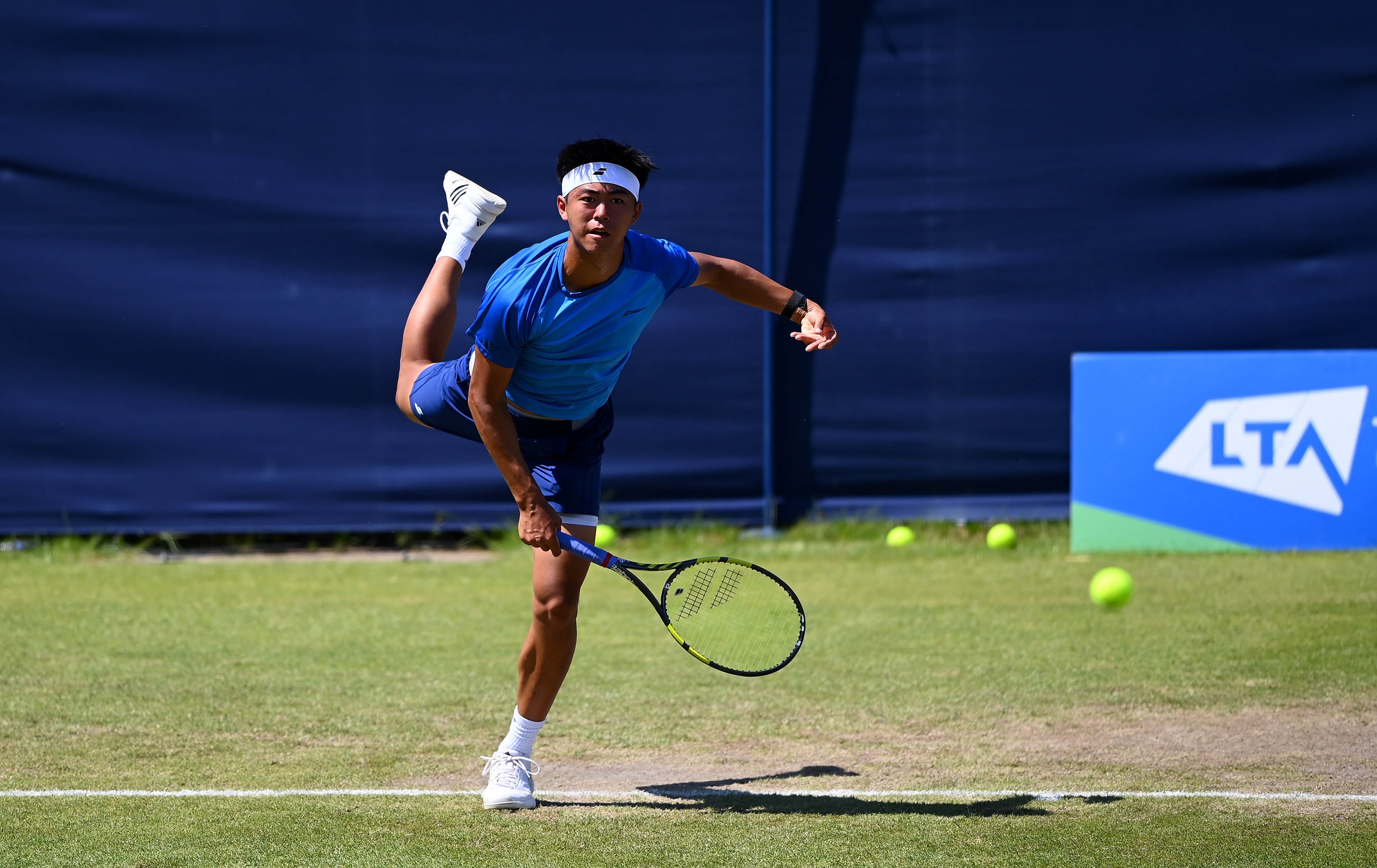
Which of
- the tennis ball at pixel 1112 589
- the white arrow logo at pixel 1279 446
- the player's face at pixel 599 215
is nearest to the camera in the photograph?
the player's face at pixel 599 215

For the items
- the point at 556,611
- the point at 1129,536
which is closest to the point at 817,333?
the point at 556,611

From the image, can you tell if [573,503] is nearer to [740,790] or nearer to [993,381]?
[740,790]

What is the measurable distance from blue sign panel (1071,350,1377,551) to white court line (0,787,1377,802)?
4.06m

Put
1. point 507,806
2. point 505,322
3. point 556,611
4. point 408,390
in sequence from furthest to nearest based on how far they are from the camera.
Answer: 1. point 408,390
2. point 556,611
3. point 507,806
4. point 505,322

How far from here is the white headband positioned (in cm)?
343

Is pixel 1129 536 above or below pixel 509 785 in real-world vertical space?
above

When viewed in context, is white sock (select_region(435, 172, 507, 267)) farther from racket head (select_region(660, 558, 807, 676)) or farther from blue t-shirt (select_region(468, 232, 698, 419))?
racket head (select_region(660, 558, 807, 676))

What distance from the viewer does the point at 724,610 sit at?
3.71m

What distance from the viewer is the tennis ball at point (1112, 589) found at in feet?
19.1

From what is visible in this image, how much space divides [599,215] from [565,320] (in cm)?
27

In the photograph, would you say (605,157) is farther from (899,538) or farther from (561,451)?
(899,538)

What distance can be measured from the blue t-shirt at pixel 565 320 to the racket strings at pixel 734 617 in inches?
21.3

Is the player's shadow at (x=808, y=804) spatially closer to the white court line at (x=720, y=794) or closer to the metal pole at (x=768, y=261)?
the white court line at (x=720, y=794)

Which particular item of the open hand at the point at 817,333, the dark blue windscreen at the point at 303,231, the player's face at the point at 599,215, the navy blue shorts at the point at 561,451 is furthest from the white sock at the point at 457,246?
the dark blue windscreen at the point at 303,231
